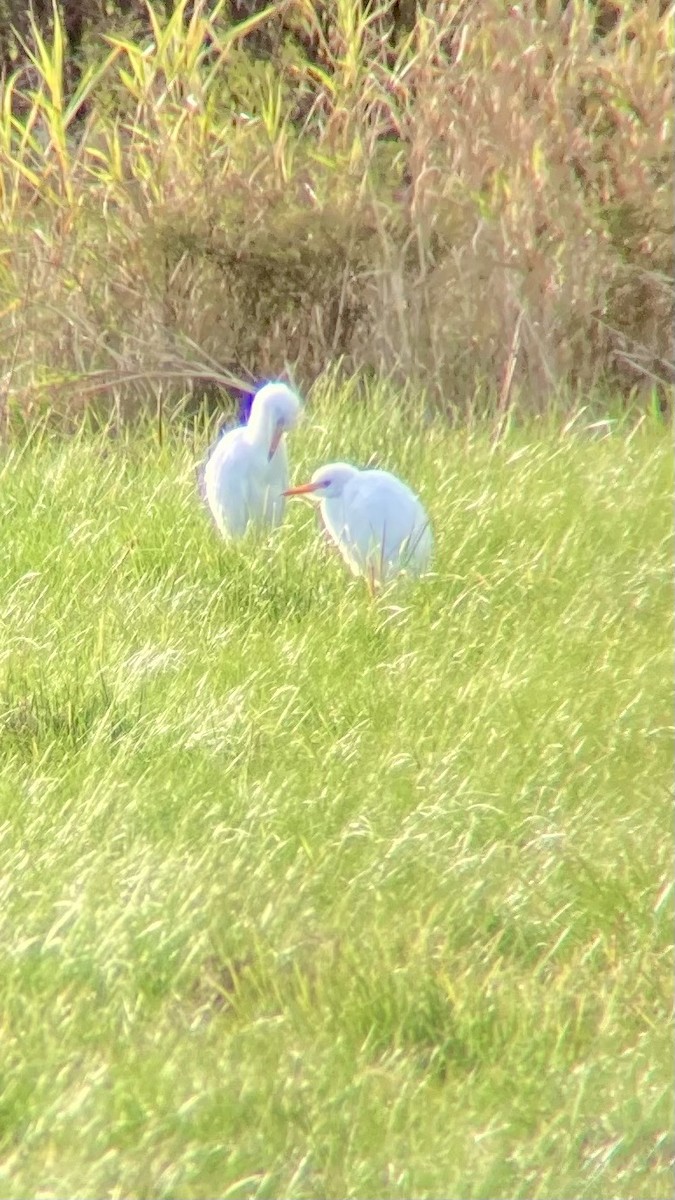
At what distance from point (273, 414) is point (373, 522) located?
77 cm

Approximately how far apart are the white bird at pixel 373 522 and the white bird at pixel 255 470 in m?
0.20

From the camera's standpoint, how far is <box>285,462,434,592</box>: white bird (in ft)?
13.7

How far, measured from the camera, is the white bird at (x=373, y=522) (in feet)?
13.7

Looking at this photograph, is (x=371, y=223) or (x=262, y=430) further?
(x=371, y=223)

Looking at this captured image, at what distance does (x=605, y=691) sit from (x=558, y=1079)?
4.49 feet

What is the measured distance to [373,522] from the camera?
13.8 ft

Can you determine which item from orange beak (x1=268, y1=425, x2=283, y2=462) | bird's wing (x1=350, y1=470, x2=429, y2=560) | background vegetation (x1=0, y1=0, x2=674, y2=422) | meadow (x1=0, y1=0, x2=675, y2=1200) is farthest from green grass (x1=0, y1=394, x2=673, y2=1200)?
background vegetation (x1=0, y1=0, x2=674, y2=422)

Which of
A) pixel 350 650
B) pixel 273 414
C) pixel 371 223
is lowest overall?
pixel 350 650

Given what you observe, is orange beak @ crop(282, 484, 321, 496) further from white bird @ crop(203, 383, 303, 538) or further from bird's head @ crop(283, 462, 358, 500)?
white bird @ crop(203, 383, 303, 538)

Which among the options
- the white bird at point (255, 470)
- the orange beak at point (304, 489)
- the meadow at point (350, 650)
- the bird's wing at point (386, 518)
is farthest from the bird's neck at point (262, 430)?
the bird's wing at point (386, 518)

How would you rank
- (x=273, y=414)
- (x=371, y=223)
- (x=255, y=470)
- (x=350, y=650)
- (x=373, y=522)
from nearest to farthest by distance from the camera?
(x=350, y=650), (x=373, y=522), (x=255, y=470), (x=273, y=414), (x=371, y=223)

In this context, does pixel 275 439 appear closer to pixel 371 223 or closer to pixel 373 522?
pixel 373 522

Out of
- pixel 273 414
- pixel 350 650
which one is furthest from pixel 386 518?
pixel 273 414

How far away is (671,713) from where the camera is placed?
11.2ft
